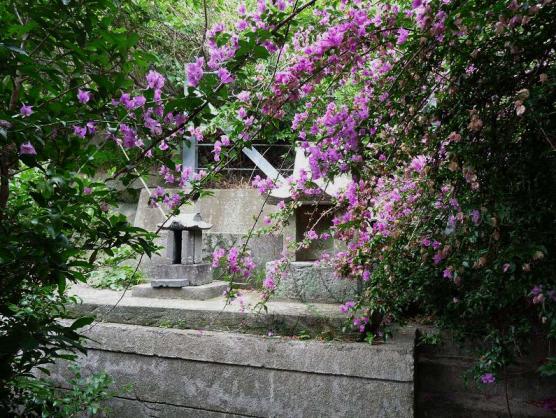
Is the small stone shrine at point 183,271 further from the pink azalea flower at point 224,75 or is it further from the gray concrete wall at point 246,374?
the pink azalea flower at point 224,75

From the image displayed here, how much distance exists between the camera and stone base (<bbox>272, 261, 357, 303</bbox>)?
2957 mm

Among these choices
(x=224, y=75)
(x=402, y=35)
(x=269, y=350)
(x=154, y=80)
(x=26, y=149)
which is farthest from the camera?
(x=269, y=350)

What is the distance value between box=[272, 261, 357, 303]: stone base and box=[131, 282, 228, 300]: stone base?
0.54 m

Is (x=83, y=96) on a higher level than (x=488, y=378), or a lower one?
higher

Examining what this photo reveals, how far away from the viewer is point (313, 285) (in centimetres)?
302

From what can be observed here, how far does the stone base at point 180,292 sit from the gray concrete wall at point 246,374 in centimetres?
50

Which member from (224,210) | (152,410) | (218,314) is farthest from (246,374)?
(224,210)

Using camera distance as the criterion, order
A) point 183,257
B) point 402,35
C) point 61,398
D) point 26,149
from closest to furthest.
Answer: point 26,149, point 402,35, point 61,398, point 183,257

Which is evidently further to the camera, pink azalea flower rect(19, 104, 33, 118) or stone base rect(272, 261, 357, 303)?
stone base rect(272, 261, 357, 303)

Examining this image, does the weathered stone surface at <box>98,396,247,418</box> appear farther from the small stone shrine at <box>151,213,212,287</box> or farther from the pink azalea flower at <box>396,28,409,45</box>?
the pink azalea flower at <box>396,28,409,45</box>

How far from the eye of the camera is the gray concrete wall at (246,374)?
2.28 meters

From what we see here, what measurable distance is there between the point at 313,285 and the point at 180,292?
1.00m

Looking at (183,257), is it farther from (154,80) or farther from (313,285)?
(154,80)

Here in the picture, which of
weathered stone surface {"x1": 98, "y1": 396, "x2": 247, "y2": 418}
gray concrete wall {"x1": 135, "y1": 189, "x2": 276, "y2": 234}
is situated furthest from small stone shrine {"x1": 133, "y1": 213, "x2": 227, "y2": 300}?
gray concrete wall {"x1": 135, "y1": 189, "x2": 276, "y2": 234}
